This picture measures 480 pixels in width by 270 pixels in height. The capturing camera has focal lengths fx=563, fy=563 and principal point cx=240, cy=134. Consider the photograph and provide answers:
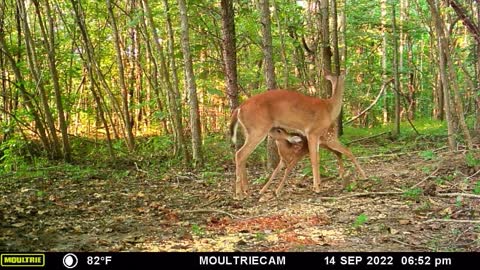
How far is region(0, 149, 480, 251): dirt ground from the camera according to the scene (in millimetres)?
4723

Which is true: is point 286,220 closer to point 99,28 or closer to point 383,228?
point 383,228

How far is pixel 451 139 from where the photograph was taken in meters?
8.43

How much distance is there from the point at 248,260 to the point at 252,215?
6.44 feet

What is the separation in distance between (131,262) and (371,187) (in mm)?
3894

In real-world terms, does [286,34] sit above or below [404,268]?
above

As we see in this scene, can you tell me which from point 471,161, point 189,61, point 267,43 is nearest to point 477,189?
point 471,161

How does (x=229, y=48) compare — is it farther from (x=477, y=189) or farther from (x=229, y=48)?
(x=477, y=189)

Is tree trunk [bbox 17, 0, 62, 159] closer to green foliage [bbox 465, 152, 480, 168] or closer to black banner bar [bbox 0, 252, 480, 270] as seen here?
black banner bar [bbox 0, 252, 480, 270]

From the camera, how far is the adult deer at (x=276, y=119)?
7133mm

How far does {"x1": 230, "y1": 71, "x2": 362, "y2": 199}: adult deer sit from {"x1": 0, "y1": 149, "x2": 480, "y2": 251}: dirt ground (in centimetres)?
42

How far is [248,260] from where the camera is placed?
13.3 ft

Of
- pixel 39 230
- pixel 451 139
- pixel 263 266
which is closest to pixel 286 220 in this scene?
pixel 263 266

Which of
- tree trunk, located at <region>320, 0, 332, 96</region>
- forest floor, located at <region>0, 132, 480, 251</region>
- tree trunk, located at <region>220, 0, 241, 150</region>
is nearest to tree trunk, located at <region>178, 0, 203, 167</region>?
tree trunk, located at <region>220, 0, 241, 150</region>

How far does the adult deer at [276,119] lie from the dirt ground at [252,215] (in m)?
0.42
